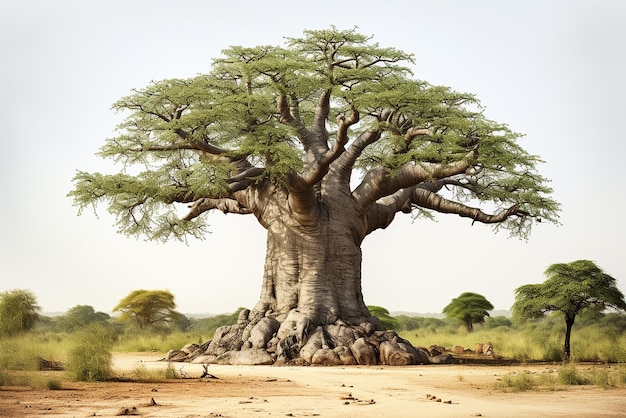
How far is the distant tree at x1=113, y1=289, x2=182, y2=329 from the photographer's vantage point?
33344 millimetres

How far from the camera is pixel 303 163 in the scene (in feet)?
61.7

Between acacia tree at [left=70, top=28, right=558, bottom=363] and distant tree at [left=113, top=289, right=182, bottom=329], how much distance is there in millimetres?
13244

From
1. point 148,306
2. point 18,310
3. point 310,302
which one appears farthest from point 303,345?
point 148,306

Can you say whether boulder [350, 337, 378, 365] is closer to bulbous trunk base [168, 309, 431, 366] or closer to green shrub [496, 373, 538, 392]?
bulbous trunk base [168, 309, 431, 366]

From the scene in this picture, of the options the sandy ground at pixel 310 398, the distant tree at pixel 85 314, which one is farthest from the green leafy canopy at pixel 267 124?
the distant tree at pixel 85 314

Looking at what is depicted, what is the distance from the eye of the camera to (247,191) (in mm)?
20250

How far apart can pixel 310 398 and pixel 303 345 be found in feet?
24.9

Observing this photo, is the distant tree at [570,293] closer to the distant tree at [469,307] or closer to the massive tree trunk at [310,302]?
the massive tree trunk at [310,302]

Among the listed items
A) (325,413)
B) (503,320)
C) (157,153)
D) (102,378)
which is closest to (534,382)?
(325,413)

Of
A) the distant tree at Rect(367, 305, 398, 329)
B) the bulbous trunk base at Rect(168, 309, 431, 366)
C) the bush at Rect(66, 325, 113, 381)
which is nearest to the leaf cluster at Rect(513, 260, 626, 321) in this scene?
the bulbous trunk base at Rect(168, 309, 431, 366)

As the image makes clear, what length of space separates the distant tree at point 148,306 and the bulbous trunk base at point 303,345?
14.3m

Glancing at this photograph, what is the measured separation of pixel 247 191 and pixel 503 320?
133 feet

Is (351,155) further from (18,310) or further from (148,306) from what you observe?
(148,306)

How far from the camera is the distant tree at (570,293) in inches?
781
